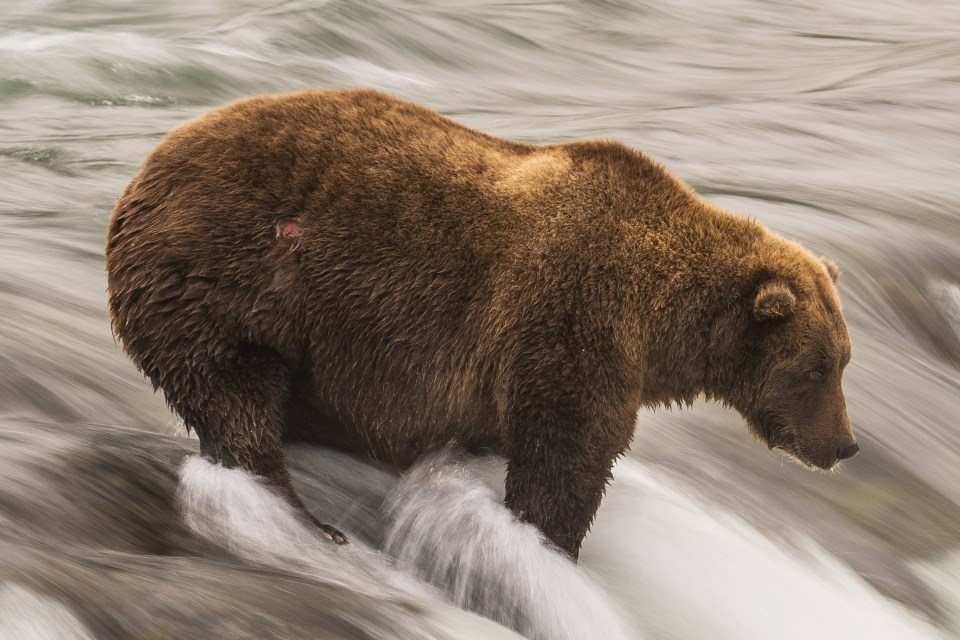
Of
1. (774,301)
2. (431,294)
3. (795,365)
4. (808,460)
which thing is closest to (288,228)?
(431,294)

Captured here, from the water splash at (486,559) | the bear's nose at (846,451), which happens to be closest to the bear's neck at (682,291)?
the bear's nose at (846,451)

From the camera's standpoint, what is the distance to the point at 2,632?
3283mm

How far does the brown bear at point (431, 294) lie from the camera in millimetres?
4215

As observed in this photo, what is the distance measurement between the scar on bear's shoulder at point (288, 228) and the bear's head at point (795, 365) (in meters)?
1.53

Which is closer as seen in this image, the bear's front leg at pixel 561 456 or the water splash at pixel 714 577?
the bear's front leg at pixel 561 456

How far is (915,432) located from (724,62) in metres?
10.2

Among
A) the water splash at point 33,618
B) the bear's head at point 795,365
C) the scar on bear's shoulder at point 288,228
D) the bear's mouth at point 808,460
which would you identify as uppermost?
the scar on bear's shoulder at point 288,228

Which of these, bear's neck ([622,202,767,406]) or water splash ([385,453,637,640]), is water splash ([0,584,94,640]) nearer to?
water splash ([385,453,637,640])

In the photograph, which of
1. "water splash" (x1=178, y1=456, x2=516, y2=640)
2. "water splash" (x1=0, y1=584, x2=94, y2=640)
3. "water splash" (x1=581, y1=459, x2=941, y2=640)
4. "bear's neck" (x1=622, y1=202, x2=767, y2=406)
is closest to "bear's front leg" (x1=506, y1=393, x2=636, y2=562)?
"bear's neck" (x1=622, y1=202, x2=767, y2=406)

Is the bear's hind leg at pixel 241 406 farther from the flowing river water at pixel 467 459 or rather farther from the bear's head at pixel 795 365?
the bear's head at pixel 795 365

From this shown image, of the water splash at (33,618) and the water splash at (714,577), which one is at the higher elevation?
the water splash at (33,618)

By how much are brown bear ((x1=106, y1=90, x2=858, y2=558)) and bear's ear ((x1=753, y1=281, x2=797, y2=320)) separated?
0.01 metres

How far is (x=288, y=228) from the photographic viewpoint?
168 inches

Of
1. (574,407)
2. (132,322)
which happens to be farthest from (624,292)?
(132,322)
